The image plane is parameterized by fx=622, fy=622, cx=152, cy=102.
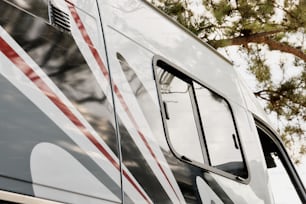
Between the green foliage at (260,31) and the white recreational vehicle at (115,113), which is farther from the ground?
the green foliage at (260,31)

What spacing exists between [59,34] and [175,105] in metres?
0.93

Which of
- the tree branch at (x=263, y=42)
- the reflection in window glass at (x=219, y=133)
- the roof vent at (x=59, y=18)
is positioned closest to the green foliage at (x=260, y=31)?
the tree branch at (x=263, y=42)

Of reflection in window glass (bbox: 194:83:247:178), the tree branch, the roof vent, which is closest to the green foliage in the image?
the tree branch

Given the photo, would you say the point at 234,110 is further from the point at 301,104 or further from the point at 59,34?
the point at 301,104

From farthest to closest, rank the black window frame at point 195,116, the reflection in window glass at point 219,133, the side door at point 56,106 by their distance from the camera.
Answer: the reflection in window glass at point 219,133
the black window frame at point 195,116
the side door at point 56,106

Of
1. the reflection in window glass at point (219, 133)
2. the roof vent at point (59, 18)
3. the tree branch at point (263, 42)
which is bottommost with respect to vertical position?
the reflection in window glass at point (219, 133)

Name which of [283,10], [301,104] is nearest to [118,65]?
[283,10]

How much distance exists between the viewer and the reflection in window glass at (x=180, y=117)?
2779mm

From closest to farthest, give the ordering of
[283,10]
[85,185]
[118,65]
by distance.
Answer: [85,185] → [118,65] → [283,10]

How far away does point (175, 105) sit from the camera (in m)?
2.91

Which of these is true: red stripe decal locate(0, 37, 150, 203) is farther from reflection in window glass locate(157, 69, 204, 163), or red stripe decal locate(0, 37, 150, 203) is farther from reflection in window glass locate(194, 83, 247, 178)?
reflection in window glass locate(194, 83, 247, 178)

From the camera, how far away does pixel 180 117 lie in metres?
2.92

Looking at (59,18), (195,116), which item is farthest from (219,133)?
(59,18)

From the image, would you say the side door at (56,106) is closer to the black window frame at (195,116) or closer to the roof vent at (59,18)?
the roof vent at (59,18)
